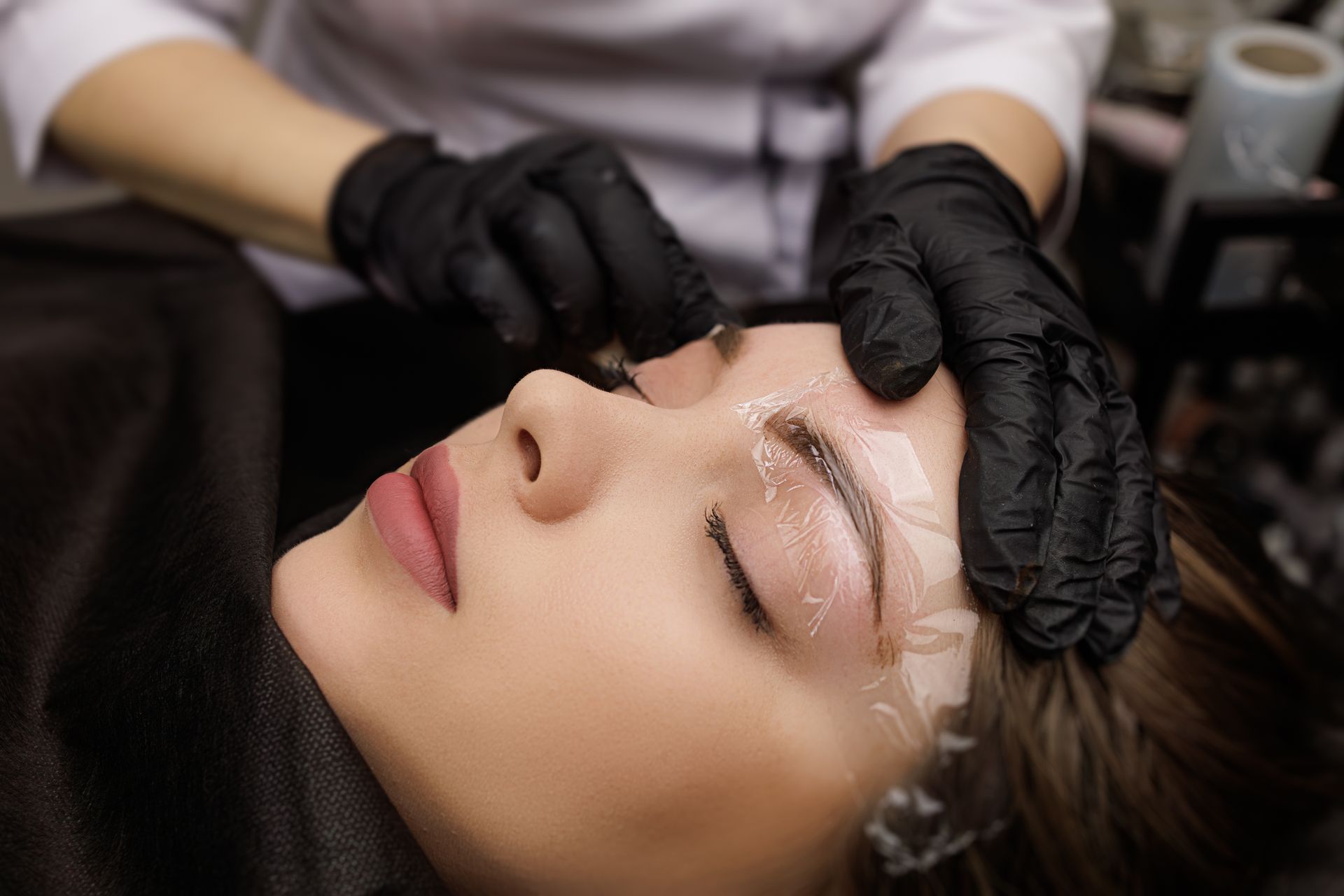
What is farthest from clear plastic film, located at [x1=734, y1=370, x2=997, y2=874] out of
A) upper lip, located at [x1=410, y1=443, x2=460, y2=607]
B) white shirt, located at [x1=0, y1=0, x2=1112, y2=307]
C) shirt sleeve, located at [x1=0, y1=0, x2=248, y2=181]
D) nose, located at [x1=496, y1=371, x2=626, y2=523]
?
shirt sleeve, located at [x1=0, y1=0, x2=248, y2=181]

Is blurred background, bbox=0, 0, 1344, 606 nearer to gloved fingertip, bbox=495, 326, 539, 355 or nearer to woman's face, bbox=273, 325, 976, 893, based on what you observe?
woman's face, bbox=273, 325, 976, 893

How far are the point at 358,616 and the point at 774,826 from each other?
333 mm

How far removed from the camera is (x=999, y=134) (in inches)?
45.1

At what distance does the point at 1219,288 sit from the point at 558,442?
111cm

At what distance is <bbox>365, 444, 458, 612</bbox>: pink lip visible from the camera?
71 cm

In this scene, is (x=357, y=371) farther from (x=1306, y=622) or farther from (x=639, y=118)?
(x=1306, y=622)

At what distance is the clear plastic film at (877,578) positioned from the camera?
0.68m

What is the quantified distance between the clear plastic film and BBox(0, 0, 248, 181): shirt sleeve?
3.17 feet

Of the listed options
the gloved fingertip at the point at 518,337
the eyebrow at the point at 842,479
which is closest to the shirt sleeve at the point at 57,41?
A: the gloved fingertip at the point at 518,337

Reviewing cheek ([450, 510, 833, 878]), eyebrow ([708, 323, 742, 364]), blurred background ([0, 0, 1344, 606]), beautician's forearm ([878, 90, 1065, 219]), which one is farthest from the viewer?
blurred background ([0, 0, 1344, 606])

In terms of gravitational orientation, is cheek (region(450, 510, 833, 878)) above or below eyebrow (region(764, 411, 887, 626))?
below

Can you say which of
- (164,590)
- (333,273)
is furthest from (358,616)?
(333,273)

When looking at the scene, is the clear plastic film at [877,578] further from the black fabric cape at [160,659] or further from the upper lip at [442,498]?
the black fabric cape at [160,659]

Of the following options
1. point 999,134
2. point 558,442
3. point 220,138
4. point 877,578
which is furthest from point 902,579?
point 220,138
